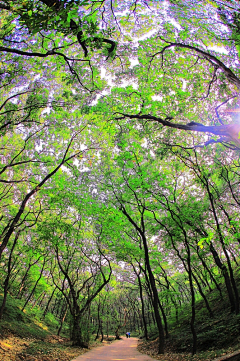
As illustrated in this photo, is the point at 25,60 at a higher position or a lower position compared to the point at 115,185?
higher

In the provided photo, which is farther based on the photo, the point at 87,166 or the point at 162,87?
the point at 87,166

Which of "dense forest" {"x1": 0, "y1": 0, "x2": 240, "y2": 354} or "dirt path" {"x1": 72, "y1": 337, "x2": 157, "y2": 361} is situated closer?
"dense forest" {"x1": 0, "y1": 0, "x2": 240, "y2": 354}

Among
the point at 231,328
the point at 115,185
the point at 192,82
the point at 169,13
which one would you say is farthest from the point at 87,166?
the point at 231,328

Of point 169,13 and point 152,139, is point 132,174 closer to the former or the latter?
point 152,139

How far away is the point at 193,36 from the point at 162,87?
6.82 ft

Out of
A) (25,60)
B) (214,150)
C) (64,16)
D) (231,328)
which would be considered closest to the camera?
(64,16)

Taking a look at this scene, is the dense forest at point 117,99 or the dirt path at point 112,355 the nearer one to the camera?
the dense forest at point 117,99

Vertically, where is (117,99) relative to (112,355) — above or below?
above

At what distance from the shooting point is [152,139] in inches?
364

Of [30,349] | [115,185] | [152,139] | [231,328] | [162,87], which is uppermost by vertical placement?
[162,87]

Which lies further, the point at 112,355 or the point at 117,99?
the point at 112,355

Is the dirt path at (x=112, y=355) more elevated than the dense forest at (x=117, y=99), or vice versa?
the dense forest at (x=117, y=99)

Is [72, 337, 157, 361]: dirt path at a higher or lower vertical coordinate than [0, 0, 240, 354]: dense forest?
lower

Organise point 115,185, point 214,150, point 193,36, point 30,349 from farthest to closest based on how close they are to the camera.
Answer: point 115,185 → point 214,150 → point 30,349 → point 193,36
